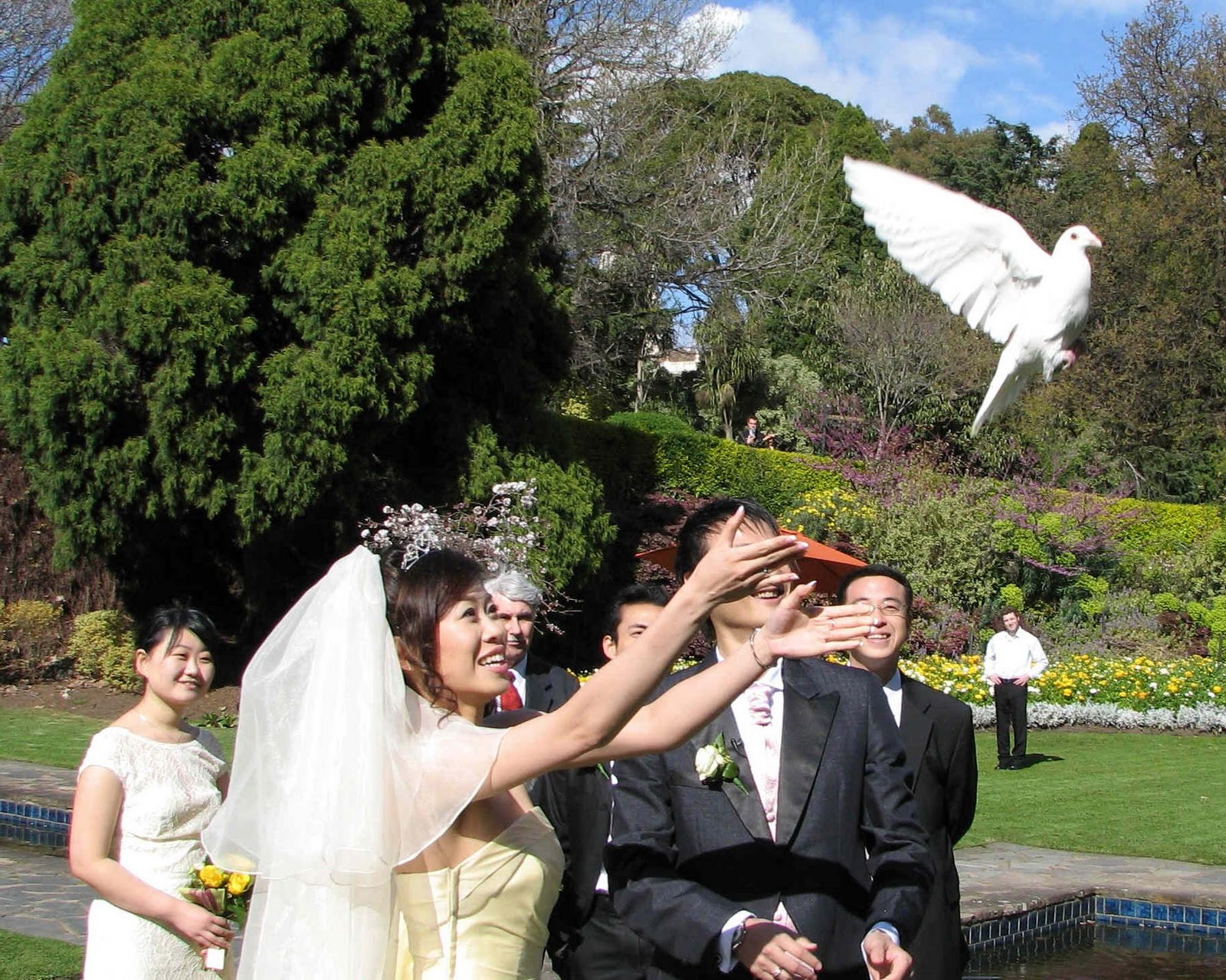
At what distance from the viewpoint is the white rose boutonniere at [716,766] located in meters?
2.69

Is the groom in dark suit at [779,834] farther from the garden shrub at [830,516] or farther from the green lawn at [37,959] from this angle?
the garden shrub at [830,516]

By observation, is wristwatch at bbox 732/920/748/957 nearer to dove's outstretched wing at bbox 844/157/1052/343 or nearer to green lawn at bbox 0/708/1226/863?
dove's outstretched wing at bbox 844/157/1052/343

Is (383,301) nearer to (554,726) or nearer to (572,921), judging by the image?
(572,921)

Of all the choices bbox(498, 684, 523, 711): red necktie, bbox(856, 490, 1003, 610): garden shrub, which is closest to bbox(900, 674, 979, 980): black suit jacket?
bbox(498, 684, 523, 711): red necktie

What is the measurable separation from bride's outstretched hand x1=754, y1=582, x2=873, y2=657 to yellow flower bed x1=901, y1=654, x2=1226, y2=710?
12990 millimetres

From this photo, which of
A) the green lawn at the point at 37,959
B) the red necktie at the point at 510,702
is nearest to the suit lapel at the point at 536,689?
the red necktie at the point at 510,702

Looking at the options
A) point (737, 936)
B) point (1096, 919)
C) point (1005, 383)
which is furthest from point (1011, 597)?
point (737, 936)

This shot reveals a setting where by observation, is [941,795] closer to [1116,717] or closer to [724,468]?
[1116,717]

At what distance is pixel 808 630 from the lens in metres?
2.40

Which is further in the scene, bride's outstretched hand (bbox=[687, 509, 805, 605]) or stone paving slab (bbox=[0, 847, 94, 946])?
stone paving slab (bbox=[0, 847, 94, 946])

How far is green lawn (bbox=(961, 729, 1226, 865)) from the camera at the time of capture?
936 centimetres

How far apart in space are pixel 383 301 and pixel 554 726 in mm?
12069

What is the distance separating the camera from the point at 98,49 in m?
14.7

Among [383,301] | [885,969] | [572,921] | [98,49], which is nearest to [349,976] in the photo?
[885,969]
